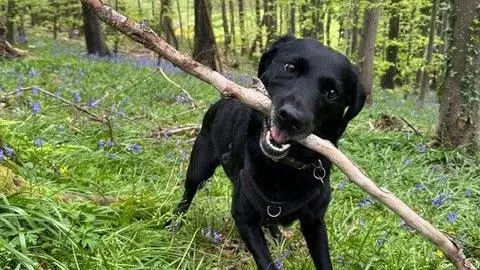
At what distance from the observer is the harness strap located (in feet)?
10.1

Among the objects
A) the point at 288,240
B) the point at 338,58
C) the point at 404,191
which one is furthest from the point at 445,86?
the point at 338,58

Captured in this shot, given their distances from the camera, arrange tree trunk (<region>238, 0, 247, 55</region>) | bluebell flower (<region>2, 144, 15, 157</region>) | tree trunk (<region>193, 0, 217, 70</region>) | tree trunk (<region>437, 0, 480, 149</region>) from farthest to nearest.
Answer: tree trunk (<region>238, 0, 247, 55</region>)
tree trunk (<region>193, 0, 217, 70</region>)
tree trunk (<region>437, 0, 480, 149</region>)
bluebell flower (<region>2, 144, 15, 157</region>)

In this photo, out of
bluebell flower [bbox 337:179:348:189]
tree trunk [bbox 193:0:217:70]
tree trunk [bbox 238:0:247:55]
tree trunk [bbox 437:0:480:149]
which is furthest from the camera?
tree trunk [bbox 238:0:247:55]

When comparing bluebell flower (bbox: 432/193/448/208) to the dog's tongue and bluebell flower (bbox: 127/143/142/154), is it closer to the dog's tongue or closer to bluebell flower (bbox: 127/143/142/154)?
the dog's tongue

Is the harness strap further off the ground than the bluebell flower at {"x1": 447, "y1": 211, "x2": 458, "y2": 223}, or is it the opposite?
the harness strap

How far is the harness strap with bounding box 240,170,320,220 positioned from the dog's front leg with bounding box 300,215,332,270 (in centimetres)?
12

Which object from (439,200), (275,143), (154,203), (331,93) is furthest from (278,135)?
(439,200)

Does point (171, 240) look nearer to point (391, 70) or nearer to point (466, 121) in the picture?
point (466, 121)

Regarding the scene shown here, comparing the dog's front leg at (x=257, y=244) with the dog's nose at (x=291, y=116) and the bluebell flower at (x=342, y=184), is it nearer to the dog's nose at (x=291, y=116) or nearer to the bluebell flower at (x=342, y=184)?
the dog's nose at (x=291, y=116)

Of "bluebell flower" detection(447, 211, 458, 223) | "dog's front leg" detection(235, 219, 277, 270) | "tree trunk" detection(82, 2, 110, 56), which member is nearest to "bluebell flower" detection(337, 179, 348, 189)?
"bluebell flower" detection(447, 211, 458, 223)

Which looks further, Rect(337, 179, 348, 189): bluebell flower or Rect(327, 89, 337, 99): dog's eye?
Rect(337, 179, 348, 189): bluebell flower

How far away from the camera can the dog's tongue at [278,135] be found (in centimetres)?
277

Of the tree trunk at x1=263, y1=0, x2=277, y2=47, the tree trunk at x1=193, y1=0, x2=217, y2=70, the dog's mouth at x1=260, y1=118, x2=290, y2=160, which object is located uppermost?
the dog's mouth at x1=260, y1=118, x2=290, y2=160

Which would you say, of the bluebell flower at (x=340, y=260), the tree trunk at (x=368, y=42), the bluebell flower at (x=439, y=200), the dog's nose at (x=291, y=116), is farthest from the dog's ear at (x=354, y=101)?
the tree trunk at (x=368, y=42)
